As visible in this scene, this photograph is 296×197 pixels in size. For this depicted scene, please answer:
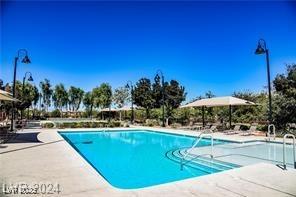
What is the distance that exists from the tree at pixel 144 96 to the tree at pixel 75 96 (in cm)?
2365

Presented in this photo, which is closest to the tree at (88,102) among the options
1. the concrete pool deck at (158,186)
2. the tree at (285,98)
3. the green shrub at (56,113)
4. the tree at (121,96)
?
the green shrub at (56,113)

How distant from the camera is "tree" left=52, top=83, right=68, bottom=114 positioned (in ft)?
190

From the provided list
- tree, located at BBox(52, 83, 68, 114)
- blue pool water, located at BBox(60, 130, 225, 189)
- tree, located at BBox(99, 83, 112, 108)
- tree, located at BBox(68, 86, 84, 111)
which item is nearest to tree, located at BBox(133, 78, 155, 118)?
tree, located at BBox(99, 83, 112, 108)

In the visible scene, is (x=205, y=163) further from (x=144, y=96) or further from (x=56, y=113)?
(x=56, y=113)

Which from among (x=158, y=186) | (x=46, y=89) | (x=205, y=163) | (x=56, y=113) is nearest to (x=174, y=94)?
(x=56, y=113)

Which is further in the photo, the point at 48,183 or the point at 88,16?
the point at 88,16

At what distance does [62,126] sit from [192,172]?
17.6m

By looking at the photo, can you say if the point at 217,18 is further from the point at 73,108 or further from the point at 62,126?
the point at 73,108

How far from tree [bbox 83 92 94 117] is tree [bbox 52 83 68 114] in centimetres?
428

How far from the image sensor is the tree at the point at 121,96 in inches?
1844

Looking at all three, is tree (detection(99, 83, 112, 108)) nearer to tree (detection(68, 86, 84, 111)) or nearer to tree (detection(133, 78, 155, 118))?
tree (detection(133, 78, 155, 118))

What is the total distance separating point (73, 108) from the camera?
63.3 m

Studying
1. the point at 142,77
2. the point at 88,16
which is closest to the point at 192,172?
the point at 88,16

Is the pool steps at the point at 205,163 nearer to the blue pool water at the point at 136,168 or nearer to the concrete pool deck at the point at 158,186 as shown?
the blue pool water at the point at 136,168
